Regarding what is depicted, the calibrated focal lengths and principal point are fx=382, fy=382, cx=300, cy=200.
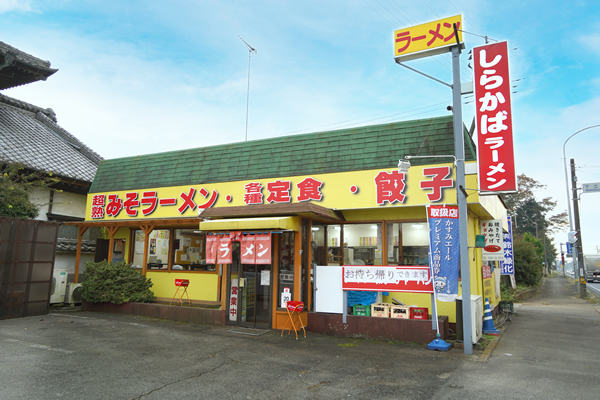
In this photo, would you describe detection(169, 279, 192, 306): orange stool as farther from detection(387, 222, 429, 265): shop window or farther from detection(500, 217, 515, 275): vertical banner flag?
detection(500, 217, 515, 275): vertical banner flag

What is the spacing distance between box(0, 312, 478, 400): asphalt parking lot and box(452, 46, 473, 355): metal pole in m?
0.67

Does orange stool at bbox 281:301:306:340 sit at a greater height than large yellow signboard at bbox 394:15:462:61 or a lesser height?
lesser

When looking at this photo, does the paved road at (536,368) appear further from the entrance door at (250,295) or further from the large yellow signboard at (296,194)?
the entrance door at (250,295)

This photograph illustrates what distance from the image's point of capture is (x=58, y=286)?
45.8 feet

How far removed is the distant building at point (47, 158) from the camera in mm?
15195

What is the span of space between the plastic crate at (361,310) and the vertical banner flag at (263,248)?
2.53 m

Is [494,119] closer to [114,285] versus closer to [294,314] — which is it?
[294,314]

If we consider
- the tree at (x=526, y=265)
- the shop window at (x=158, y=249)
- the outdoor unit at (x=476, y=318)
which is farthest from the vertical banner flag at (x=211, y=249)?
the tree at (x=526, y=265)

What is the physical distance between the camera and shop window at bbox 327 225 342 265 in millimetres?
11836

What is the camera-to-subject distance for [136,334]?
969cm

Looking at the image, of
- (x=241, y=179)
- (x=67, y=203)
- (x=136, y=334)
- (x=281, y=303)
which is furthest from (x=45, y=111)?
(x=281, y=303)

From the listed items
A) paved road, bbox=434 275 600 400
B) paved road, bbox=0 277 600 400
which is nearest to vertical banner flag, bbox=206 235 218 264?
paved road, bbox=0 277 600 400

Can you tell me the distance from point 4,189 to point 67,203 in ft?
14.8

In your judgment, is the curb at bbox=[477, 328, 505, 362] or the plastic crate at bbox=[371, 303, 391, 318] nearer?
the curb at bbox=[477, 328, 505, 362]
